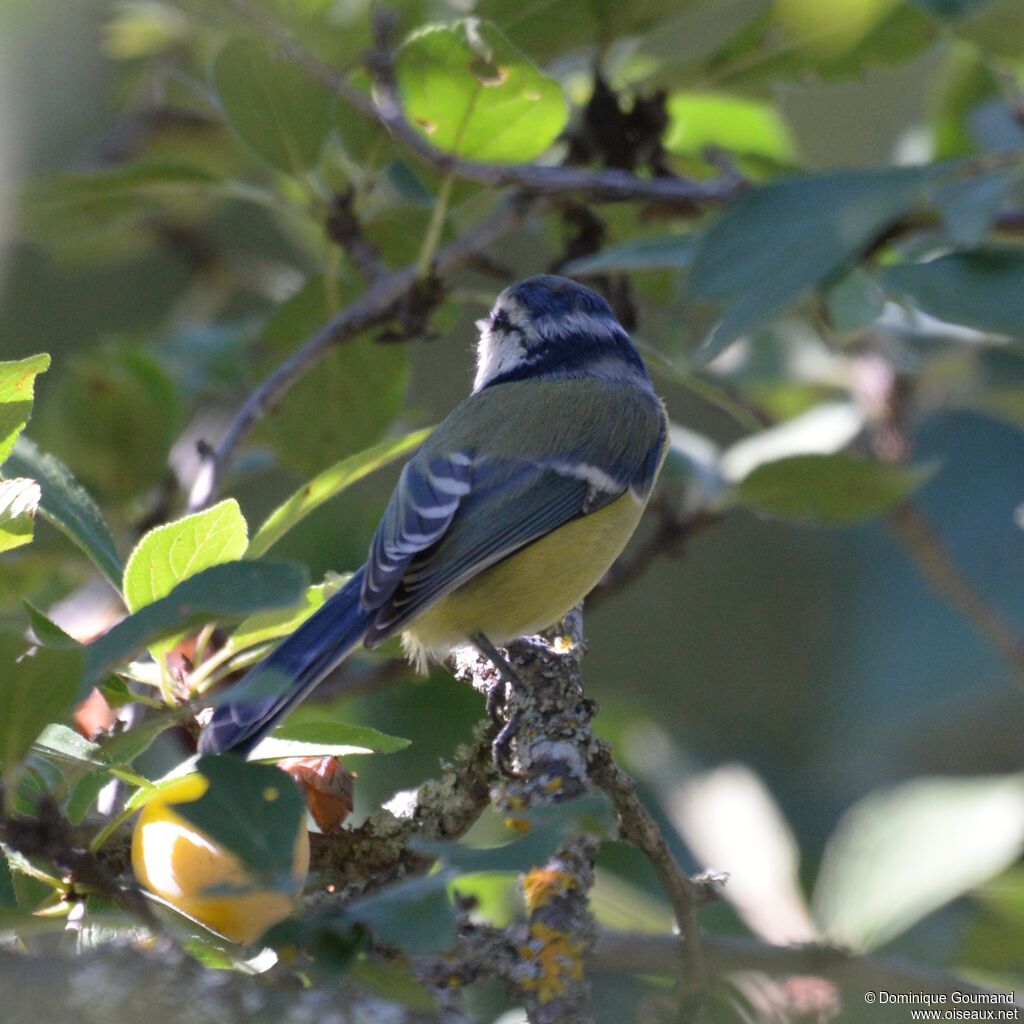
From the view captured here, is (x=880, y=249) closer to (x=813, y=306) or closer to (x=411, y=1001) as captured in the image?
(x=813, y=306)

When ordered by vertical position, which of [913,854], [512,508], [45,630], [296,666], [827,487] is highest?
[45,630]

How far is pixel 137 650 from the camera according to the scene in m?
1.06

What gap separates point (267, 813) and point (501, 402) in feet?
3.84

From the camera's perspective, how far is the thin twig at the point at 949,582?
2361mm

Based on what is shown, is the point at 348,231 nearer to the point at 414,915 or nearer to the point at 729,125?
the point at 729,125

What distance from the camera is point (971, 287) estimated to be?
148 centimetres

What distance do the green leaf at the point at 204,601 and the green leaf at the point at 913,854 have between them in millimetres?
1210

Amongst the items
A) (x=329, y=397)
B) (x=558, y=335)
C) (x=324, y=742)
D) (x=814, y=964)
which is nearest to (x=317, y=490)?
(x=324, y=742)

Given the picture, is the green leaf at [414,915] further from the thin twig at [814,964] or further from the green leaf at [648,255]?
the green leaf at [648,255]

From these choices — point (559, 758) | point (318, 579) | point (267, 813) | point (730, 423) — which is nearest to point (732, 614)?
point (730, 423)

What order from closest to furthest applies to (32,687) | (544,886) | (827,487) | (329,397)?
(32,687) < (544,886) < (827,487) < (329,397)

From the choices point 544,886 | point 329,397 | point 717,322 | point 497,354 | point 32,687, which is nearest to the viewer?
point 32,687

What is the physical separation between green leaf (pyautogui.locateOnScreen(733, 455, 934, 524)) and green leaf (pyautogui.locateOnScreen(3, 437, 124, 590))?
0.99 meters

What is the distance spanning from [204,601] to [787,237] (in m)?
0.77
